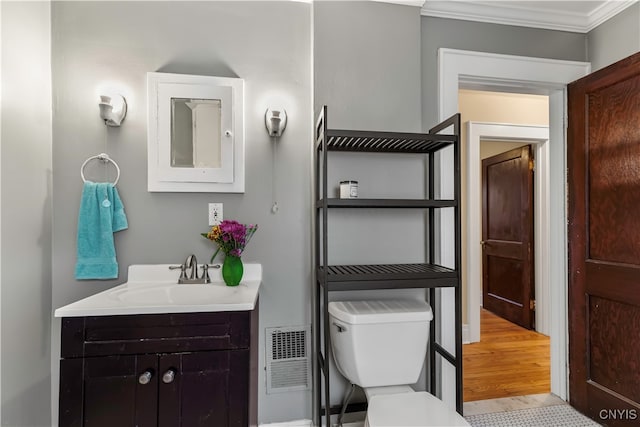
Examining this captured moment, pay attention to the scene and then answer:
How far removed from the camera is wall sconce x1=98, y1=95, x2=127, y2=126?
1.58m

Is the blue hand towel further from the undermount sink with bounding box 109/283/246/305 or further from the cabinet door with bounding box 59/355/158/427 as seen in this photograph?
the cabinet door with bounding box 59/355/158/427

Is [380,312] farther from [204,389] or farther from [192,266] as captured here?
[192,266]

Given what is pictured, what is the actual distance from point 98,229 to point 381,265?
1.46 metres

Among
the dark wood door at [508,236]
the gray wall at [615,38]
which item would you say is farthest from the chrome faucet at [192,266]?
the dark wood door at [508,236]

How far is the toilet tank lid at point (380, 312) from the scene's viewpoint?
144cm

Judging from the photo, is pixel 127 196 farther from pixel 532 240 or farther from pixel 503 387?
pixel 532 240

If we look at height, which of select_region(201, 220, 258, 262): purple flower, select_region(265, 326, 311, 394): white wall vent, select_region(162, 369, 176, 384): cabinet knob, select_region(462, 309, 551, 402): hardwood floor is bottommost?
select_region(462, 309, 551, 402): hardwood floor

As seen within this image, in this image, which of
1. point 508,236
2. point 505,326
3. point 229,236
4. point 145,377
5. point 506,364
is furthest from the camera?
point 508,236

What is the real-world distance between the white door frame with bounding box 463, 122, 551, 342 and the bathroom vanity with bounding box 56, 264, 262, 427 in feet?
8.03

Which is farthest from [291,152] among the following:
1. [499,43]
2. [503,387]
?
[503,387]

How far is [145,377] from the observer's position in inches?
46.4

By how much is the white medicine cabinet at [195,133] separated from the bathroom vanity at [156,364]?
0.69 meters

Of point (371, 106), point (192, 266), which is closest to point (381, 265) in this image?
point (371, 106)

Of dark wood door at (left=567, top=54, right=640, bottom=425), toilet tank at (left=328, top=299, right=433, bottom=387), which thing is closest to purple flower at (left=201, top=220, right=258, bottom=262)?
toilet tank at (left=328, top=299, right=433, bottom=387)
